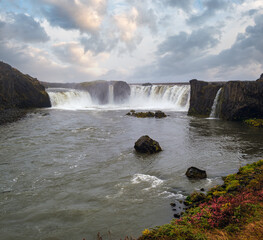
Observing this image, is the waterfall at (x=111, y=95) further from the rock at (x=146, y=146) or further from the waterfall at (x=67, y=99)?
the rock at (x=146, y=146)

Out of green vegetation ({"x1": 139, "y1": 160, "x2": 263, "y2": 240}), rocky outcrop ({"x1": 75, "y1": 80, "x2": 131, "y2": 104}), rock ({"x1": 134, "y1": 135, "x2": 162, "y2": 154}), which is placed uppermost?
rocky outcrop ({"x1": 75, "y1": 80, "x2": 131, "y2": 104})

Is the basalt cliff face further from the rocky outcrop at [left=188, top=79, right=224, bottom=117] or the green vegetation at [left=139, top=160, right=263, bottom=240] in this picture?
the green vegetation at [left=139, top=160, right=263, bottom=240]

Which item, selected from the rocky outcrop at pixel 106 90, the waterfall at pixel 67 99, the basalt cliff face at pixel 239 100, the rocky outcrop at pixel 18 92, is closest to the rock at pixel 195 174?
the basalt cliff face at pixel 239 100

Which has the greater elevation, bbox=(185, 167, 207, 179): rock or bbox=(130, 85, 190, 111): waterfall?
bbox=(130, 85, 190, 111): waterfall

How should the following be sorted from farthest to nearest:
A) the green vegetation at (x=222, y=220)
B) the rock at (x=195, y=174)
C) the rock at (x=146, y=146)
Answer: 1. the rock at (x=146, y=146)
2. the rock at (x=195, y=174)
3. the green vegetation at (x=222, y=220)

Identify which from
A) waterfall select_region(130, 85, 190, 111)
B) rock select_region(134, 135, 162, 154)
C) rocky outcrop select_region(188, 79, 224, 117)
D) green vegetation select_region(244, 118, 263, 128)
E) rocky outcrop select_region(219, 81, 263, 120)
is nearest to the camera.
Answer: rock select_region(134, 135, 162, 154)

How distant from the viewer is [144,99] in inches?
3364

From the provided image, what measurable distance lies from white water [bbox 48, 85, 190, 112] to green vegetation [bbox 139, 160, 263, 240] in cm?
5338

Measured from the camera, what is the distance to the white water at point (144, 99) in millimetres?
66938

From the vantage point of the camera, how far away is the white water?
66.9 metres

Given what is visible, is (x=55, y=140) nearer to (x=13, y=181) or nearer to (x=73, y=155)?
(x=73, y=155)

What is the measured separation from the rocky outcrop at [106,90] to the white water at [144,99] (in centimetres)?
302

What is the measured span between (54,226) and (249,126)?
33942 mm

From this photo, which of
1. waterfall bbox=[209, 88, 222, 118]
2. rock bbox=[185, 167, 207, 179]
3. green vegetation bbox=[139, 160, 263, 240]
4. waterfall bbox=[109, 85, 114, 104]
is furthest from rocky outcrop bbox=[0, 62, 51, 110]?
green vegetation bbox=[139, 160, 263, 240]
